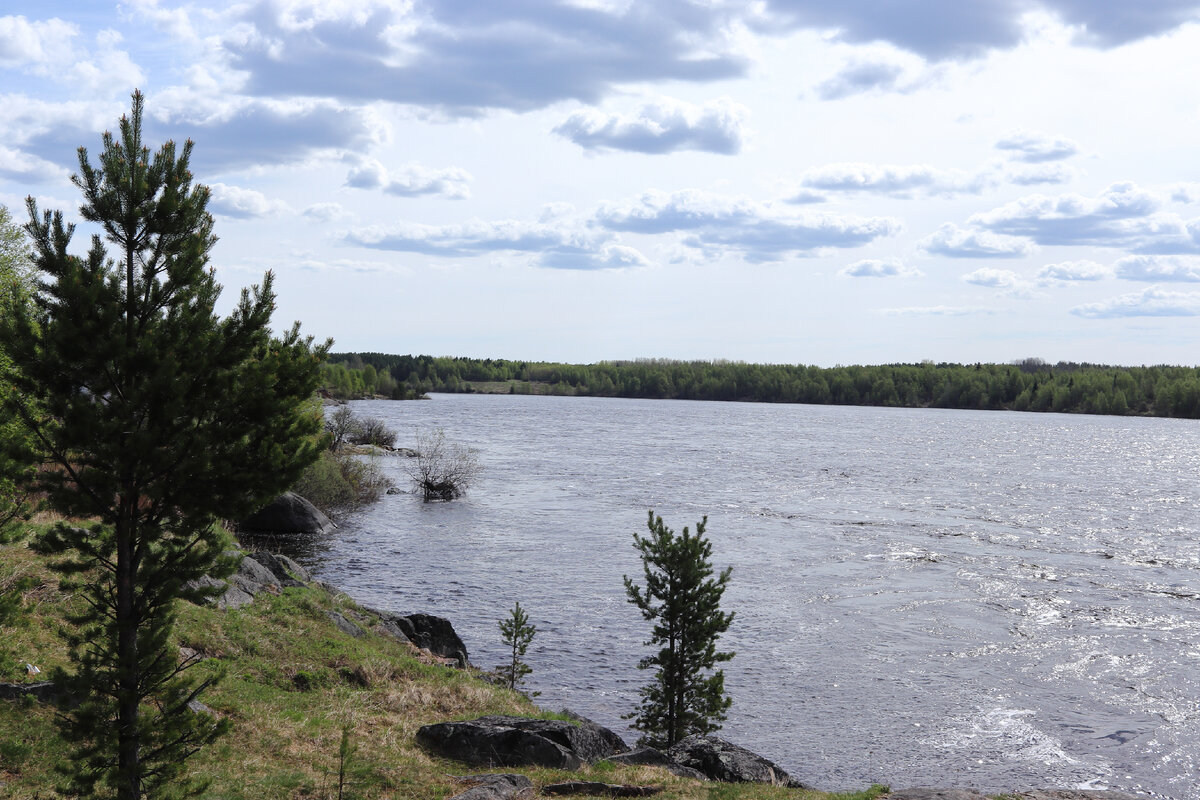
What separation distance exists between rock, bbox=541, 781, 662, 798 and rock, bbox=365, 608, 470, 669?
387 inches

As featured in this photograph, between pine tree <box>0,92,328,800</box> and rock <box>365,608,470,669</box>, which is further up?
pine tree <box>0,92,328,800</box>

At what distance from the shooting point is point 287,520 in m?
39.5

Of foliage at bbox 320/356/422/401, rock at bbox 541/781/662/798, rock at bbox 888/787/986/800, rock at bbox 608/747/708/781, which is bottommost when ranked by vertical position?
rock at bbox 608/747/708/781

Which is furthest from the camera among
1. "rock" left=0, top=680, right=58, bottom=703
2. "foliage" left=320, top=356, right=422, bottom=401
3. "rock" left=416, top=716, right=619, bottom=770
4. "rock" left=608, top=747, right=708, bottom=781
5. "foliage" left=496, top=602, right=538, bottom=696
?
"foliage" left=320, top=356, right=422, bottom=401

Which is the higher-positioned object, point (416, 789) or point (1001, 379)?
point (1001, 379)

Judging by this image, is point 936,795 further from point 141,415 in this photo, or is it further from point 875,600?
point 875,600

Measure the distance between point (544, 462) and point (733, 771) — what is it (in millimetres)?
55297

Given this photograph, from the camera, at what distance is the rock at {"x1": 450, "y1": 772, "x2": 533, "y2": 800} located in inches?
449

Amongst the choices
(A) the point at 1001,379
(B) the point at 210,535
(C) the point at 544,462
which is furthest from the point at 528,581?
(A) the point at 1001,379

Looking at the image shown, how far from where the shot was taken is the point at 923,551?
38938 millimetres

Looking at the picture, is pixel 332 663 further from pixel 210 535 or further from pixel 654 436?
pixel 654 436

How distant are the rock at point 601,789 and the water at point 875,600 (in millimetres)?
6087

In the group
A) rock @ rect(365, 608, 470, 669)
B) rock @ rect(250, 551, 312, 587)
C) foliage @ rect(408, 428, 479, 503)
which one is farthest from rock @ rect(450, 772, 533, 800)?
foliage @ rect(408, 428, 479, 503)

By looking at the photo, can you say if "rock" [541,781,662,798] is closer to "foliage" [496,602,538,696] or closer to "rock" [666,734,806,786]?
"rock" [666,734,806,786]
